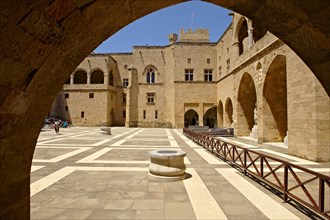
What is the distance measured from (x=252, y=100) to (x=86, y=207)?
18.6m

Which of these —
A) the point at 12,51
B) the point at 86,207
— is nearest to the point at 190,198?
the point at 86,207

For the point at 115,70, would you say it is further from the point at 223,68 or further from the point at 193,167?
the point at 193,167

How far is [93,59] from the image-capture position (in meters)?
36.3

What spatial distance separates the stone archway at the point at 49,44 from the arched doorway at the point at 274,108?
13578 millimetres

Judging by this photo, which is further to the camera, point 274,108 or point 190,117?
point 190,117

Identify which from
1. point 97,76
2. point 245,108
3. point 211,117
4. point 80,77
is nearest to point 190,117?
point 211,117

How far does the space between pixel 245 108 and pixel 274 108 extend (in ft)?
17.0

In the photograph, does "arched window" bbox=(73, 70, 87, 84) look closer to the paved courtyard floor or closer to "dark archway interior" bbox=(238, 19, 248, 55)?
"dark archway interior" bbox=(238, 19, 248, 55)

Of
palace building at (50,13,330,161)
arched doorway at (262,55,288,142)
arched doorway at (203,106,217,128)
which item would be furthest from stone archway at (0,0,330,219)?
arched doorway at (203,106,217,128)

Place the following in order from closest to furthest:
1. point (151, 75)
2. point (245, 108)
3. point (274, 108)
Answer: point (274, 108)
point (245, 108)
point (151, 75)

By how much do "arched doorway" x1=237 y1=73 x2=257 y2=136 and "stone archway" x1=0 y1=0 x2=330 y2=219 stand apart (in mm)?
18452

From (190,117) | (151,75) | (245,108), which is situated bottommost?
(190,117)

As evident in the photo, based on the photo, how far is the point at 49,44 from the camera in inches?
75.3

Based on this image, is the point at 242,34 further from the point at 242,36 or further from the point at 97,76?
the point at 97,76
